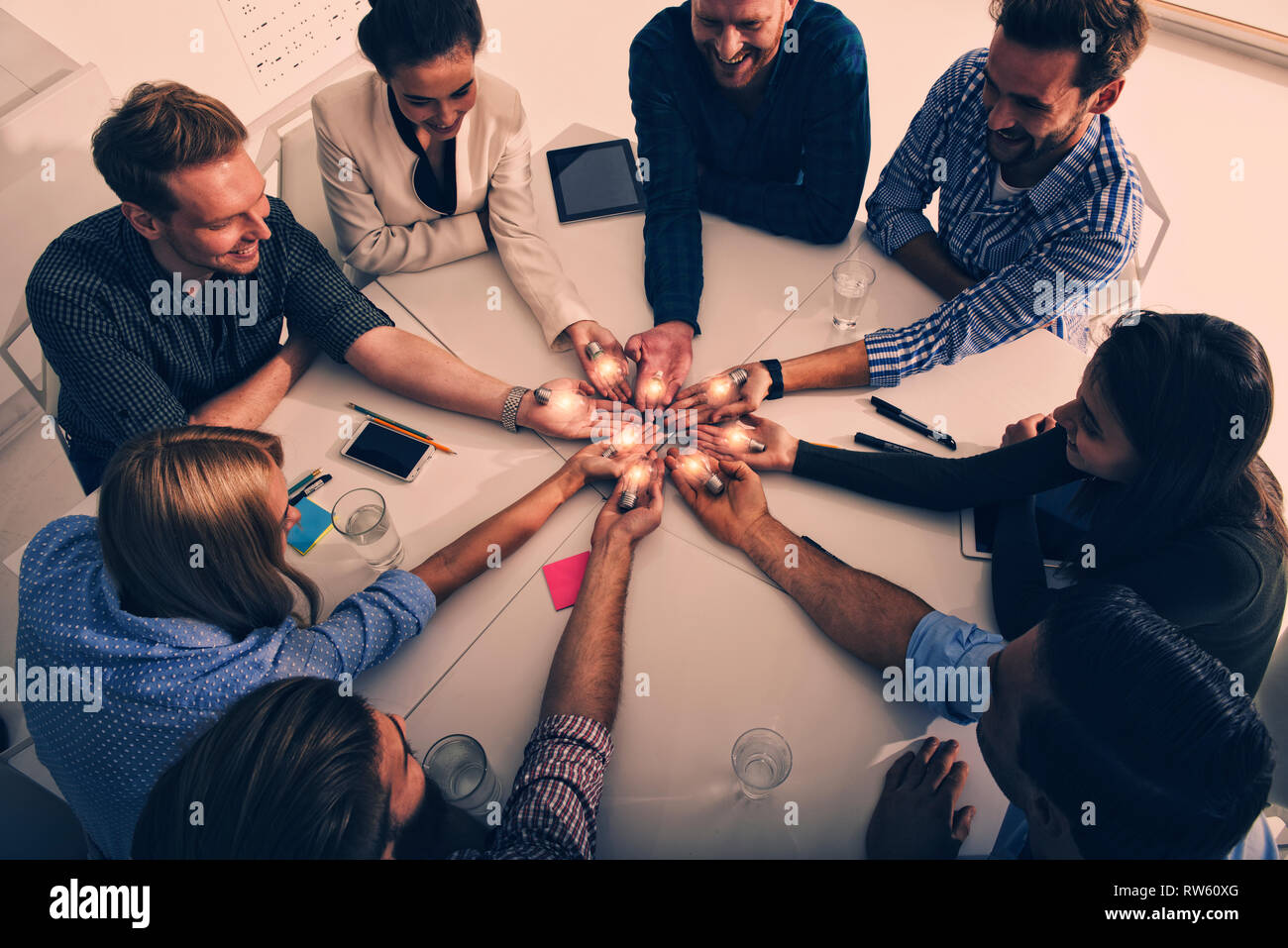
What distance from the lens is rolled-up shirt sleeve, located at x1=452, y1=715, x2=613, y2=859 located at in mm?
1224

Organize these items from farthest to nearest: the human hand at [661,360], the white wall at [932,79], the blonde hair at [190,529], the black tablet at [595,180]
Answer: the white wall at [932,79] → the black tablet at [595,180] → the human hand at [661,360] → the blonde hair at [190,529]

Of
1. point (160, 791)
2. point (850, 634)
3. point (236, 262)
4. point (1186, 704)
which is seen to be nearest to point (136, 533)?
point (160, 791)

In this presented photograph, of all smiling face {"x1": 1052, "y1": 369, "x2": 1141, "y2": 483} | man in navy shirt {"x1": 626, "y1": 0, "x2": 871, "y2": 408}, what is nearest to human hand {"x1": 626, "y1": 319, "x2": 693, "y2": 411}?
man in navy shirt {"x1": 626, "y1": 0, "x2": 871, "y2": 408}

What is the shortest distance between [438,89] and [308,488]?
0.99 meters

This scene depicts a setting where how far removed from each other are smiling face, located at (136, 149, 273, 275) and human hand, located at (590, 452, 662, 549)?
1.03m

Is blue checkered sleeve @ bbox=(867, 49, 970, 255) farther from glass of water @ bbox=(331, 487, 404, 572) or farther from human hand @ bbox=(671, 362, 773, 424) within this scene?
glass of water @ bbox=(331, 487, 404, 572)

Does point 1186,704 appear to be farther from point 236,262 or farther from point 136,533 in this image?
point 236,262

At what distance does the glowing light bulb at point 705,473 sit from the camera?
Result: 168 centimetres

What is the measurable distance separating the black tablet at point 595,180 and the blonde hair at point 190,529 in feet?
4.12

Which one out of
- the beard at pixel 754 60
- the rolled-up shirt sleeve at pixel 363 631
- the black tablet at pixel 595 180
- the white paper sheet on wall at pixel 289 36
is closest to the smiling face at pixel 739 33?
the beard at pixel 754 60

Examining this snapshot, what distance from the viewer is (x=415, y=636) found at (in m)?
1.52

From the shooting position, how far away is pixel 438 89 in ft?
5.70

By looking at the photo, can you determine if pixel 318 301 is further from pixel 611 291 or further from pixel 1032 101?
pixel 1032 101

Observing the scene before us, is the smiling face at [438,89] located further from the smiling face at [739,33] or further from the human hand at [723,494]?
the human hand at [723,494]
